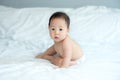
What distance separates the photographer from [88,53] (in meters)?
1.49

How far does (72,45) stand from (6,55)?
1.44 ft

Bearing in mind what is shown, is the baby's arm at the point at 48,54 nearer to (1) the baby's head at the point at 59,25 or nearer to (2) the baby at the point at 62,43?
(2) the baby at the point at 62,43

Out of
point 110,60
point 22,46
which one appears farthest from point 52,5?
point 110,60

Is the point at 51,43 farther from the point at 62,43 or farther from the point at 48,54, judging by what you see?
the point at 62,43

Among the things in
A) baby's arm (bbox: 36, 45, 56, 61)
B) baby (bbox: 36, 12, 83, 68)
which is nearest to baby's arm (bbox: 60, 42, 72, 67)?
baby (bbox: 36, 12, 83, 68)

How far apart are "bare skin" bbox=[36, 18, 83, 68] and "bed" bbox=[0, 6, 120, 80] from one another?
0.17 ft

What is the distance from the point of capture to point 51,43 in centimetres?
168

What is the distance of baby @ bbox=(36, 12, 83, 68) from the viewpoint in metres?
1.29

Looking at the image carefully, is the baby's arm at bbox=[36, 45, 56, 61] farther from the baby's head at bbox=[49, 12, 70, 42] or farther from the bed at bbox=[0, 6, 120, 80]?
the baby's head at bbox=[49, 12, 70, 42]

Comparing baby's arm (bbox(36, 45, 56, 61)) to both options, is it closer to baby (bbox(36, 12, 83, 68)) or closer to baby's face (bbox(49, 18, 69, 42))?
baby (bbox(36, 12, 83, 68))

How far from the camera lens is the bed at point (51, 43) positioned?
1210 millimetres

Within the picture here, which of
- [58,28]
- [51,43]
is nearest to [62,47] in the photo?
[58,28]

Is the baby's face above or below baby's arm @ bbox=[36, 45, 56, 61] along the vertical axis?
above

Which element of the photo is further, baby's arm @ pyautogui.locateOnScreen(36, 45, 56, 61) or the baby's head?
baby's arm @ pyautogui.locateOnScreen(36, 45, 56, 61)
